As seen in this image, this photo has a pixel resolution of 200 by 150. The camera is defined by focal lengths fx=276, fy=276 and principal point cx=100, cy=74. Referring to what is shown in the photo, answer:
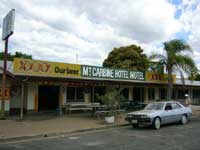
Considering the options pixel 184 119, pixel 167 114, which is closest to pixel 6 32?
pixel 167 114

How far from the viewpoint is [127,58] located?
40812 mm

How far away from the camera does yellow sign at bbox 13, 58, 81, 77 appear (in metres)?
17.4

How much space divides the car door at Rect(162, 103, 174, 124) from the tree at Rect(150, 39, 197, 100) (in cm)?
826

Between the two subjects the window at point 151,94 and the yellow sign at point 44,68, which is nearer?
the yellow sign at point 44,68

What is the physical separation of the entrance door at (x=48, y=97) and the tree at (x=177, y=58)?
29.1 feet

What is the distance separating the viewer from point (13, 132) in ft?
40.3

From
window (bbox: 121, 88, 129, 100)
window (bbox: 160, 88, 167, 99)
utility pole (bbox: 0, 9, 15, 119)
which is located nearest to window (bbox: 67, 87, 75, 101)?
window (bbox: 121, 88, 129, 100)

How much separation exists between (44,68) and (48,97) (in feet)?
14.1

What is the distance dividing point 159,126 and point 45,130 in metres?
5.97

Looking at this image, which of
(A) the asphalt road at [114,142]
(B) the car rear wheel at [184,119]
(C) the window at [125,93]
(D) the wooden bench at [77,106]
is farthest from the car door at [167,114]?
(C) the window at [125,93]

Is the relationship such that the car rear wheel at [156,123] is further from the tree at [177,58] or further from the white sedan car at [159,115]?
the tree at [177,58]

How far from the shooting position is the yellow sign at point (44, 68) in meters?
17.4

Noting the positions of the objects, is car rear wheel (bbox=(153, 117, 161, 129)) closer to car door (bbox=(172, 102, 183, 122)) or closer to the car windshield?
the car windshield

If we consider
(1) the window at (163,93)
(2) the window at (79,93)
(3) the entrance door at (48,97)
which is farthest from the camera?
(1) the window at (163,93)
